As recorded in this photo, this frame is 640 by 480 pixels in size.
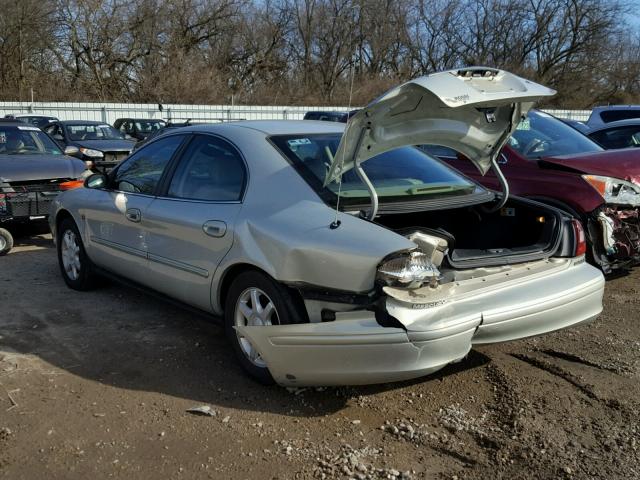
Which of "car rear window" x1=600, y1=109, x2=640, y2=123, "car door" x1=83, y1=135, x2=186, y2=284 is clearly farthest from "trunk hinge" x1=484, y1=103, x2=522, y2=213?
"car rear window" x1=600, y1=109, x2=640, y2=123

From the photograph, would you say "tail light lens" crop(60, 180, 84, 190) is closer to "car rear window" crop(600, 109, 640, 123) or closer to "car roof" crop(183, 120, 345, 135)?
"car roof" crop(183, 120, 345, 135)

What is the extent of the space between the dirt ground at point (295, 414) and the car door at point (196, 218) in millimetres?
524

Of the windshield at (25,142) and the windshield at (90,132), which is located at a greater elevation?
the windshield at (90,132)

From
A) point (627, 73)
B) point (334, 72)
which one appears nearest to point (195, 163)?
point (334, 72)

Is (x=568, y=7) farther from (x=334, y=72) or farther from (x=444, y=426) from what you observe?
(x=444, y=426)

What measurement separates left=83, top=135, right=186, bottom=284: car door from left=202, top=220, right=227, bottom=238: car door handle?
80 centimetres

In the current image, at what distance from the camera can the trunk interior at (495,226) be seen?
12.8ft

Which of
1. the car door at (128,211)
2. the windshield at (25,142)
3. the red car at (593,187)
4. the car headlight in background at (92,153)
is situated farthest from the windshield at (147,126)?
the red car at (593,187)

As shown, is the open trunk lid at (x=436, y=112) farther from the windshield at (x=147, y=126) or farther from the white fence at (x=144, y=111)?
the white fence at (x=144, y=111)

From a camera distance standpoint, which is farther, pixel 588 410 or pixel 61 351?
pixel 61 351

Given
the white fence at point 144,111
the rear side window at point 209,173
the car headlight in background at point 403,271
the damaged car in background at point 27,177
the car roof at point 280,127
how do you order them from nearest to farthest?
the car headlight in background at point 403,271 < the rear side window at point 209,173 < the car roof at point 280,127 < the damaged car in background at point 27,177 < the white fence at point 144,111

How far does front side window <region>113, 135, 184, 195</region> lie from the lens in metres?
4.67

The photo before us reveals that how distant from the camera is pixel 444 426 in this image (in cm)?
331

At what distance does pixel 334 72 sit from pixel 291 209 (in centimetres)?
4552
